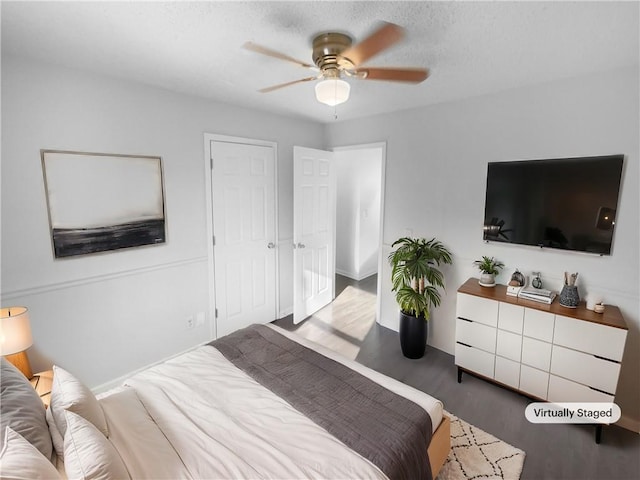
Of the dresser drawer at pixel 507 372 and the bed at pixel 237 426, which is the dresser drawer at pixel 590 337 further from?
the bed at pixel 237 426

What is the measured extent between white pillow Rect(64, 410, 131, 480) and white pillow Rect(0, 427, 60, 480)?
64mm

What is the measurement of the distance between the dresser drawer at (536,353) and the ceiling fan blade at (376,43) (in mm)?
2209

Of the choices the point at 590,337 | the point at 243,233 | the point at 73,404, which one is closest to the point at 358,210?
the point at 243,233

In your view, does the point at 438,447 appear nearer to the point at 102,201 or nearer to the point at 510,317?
the point at 510,317

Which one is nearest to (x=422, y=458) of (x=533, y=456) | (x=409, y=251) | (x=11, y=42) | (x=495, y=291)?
(x=533, y=456)

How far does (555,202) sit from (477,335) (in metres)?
1.17

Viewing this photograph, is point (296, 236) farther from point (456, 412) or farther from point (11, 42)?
point (11, 42)

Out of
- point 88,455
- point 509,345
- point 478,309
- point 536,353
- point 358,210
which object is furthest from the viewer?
point 358,210

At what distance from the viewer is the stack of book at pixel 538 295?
2.32m

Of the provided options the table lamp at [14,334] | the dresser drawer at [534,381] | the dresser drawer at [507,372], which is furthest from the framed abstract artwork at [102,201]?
the dresser drawer at [534,381]

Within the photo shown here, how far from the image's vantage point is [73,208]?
2.26m

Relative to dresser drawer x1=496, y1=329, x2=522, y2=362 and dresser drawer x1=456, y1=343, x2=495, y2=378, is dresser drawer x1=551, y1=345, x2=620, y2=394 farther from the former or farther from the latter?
dresser drawer x1=456, y1=343, x2=495, y2=378

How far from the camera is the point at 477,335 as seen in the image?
101 inches

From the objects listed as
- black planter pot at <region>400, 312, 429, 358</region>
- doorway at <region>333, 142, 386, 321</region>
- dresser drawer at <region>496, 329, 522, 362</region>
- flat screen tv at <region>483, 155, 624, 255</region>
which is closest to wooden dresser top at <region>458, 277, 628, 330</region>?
dresser drawer at <region>496, 329, 522, 362</region>
